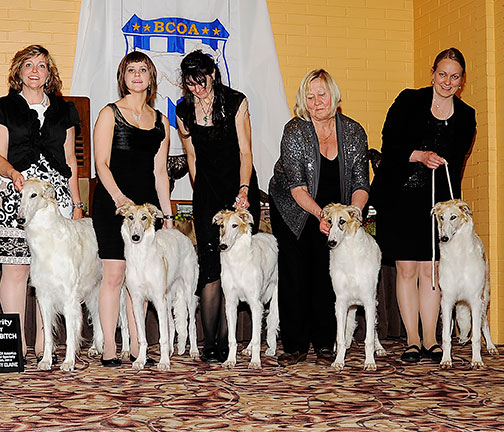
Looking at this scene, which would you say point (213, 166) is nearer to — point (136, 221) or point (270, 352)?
point (136, 221)

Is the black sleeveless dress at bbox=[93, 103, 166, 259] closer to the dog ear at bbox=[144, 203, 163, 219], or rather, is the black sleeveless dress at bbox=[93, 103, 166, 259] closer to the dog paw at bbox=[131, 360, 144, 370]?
the dog ear at bbox=[144, 203, 163, 219]

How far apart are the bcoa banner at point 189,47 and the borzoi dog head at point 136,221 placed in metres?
2.56

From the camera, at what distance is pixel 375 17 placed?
297 inches

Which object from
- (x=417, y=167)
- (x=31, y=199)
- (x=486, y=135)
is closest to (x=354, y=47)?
(x=486, y=135)

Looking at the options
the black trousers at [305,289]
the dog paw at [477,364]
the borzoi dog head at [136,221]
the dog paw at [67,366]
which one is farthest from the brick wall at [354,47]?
the dog paw at [67,366]

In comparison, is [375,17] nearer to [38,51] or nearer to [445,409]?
[38,51]

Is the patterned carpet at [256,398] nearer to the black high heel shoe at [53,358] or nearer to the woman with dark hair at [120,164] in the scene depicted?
the black high heel shoe at [53,358]

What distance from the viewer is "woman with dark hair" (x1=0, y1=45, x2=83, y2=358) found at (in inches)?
174

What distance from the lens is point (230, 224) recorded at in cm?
437

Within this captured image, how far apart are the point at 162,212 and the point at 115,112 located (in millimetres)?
686

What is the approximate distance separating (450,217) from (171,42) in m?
3.63

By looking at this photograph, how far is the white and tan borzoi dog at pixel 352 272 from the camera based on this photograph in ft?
13.9

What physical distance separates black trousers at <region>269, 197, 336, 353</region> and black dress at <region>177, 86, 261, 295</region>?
1.08 feet

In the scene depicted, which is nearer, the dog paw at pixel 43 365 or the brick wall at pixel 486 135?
the dog paw at pixel 43 365
